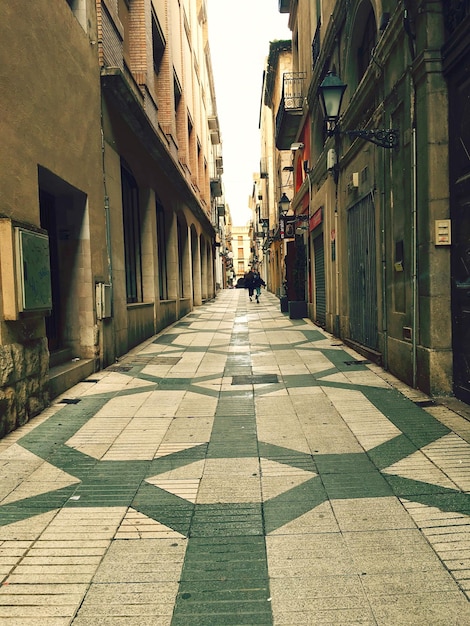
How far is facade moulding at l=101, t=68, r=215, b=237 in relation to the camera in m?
9.02

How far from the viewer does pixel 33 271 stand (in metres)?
5.63

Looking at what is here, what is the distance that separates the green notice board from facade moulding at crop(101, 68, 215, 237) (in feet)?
14.8

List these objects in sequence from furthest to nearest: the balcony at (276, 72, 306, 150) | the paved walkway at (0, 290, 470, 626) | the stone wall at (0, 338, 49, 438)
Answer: the balcony at (276, 72, 306, 150) → the stone wall at (0, 338, 49, 438) → the paved walkway at (0, 290, 470, 626)

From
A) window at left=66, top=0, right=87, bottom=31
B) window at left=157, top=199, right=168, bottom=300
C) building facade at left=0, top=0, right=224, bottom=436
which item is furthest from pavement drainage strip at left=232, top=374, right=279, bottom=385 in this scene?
window at left=157, top=199, right=168, bottom=300

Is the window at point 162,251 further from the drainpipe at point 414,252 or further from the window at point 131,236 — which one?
the drainpipe at point 414,252

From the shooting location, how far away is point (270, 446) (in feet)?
15.1

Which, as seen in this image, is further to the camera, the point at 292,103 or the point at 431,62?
the point at 292,103

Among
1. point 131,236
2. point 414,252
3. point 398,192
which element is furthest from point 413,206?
point 131,236

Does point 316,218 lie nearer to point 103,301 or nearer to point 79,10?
point 103,301

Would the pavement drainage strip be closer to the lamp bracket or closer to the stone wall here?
the stone wall

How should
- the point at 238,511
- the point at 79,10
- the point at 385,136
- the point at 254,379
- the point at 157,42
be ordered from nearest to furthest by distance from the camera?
the point at 238,511 < the point at 385,136 < the point at 254,379 < the point at 79,10 < the point at 157,42

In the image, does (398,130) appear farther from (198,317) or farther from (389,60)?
(198,317)

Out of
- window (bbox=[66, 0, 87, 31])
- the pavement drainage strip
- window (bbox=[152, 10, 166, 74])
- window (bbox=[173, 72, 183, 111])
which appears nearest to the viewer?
the pavement drainage strip

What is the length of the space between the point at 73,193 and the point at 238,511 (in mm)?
6027
